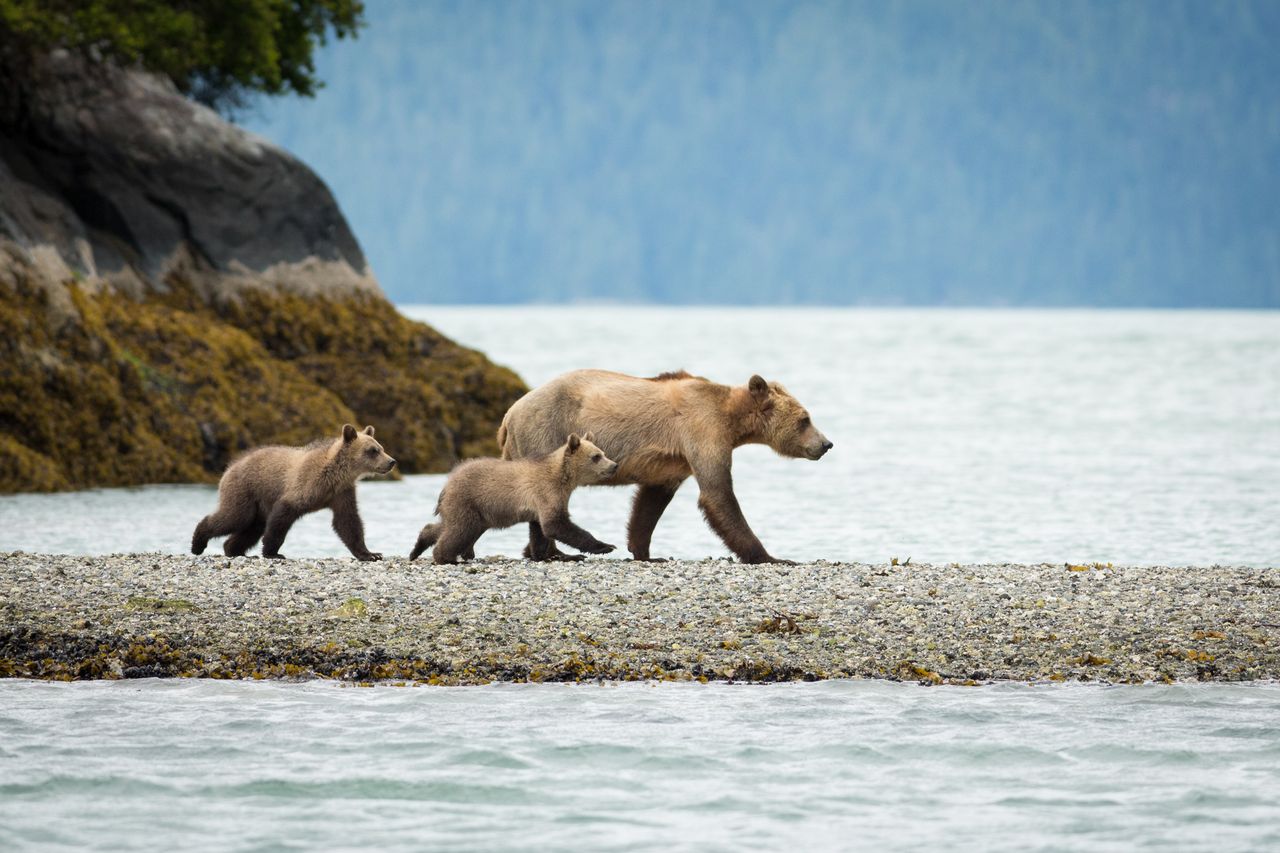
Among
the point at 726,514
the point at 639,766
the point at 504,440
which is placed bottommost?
the point at 639,766

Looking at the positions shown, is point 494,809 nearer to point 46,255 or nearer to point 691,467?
point 691,467

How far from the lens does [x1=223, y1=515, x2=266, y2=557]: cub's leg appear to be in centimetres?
1357

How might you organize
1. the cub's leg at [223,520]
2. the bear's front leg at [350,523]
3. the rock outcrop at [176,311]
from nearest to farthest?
the bear's front leg at [350,523] < the cub's leg at [223,520] < the rock outcrop at [176,311]

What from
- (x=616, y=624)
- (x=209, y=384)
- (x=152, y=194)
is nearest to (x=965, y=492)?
(x=209, y=384)

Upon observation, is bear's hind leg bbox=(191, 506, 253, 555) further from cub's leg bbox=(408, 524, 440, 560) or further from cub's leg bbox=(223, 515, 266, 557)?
cub's leg bbox=(408, 524, 440, 560)

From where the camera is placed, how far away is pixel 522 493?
12.5 metres

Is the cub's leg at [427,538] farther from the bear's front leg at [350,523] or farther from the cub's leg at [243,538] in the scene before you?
the cub's leg at [243,538]

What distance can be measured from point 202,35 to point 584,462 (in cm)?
1351

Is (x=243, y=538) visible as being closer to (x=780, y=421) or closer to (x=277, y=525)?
(x=277, y=525)

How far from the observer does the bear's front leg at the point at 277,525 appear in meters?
13.0

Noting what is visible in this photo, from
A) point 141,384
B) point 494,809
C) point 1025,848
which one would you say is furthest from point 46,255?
point 1025,848

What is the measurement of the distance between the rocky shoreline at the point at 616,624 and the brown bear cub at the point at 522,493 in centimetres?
28

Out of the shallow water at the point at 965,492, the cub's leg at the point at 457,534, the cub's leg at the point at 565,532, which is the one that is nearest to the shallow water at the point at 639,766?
the cub's leg at the point at 565,532

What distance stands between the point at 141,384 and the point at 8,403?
6.19 feet
